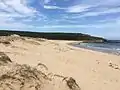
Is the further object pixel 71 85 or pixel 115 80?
pixel 115 80

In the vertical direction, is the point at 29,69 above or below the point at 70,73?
above

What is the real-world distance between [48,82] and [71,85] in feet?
1.58

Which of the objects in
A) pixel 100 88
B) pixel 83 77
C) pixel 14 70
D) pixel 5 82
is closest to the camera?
pixel 5 82

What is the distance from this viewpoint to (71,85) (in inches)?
198

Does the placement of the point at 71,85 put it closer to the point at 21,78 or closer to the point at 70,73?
the point at 21,78

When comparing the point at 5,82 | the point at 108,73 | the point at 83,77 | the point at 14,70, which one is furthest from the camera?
the point at 108,73

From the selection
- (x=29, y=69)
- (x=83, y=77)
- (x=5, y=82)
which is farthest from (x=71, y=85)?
(x=83, y=77)

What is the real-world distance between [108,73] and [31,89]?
447 centimetres

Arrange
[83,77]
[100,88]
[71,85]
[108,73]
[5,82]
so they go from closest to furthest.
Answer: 1. [5,82]
2. [71,85]
3. [100,88]
4. [83,77]
5. [108,73]

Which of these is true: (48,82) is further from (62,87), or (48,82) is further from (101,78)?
(101,78)

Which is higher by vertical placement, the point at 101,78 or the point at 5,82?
the point at 5,82

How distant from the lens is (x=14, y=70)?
4.61 m

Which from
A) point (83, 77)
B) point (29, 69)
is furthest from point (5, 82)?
point (83, 77)

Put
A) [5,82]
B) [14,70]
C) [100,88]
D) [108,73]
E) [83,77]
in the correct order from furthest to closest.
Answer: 1. [108,73]
2. [83,77]
3. [100,88]
4. [14,70]
5. [5,82]
